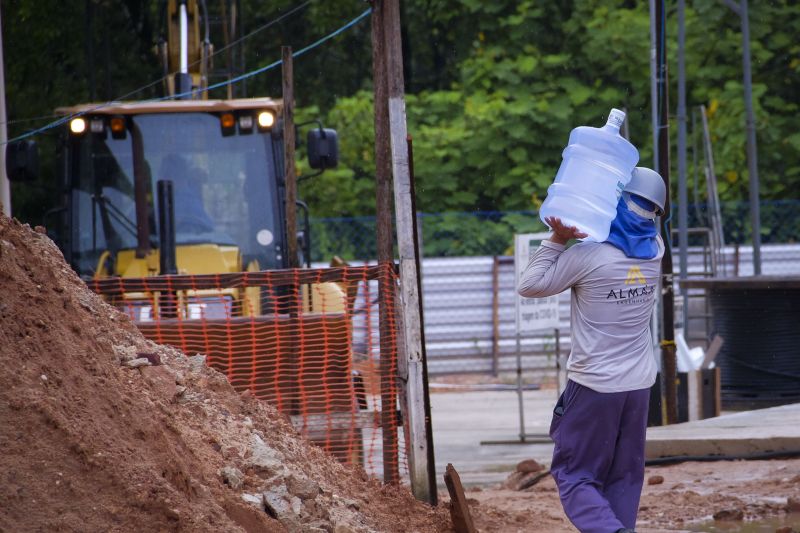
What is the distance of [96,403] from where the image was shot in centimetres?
557

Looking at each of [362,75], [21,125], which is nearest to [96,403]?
[21,125]

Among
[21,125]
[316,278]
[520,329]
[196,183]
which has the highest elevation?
[21,125]

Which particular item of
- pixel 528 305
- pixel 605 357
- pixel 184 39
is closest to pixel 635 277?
pixel 605 357

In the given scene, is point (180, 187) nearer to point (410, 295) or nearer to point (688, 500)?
point (410, 295)

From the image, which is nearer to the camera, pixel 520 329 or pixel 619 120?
pixel 619 120

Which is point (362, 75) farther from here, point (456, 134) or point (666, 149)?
point (666, 149)

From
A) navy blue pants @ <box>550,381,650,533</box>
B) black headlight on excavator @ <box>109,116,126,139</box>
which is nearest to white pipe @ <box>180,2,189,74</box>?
black headlight on excavator @ <box>109,116,126,139</box>

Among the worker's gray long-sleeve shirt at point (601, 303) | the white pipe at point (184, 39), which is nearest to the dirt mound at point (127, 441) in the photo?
the worker's gray long-sleeve shirt at point (601, 303)

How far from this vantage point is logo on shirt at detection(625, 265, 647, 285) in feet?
19.6

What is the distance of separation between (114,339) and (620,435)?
2650mm

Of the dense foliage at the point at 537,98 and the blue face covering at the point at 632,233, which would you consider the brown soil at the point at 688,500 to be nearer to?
the blue face covering at the point at 632,233

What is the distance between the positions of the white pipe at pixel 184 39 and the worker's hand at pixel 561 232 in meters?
7.31

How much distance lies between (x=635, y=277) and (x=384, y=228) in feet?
7.79

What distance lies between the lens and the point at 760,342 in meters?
13.8
